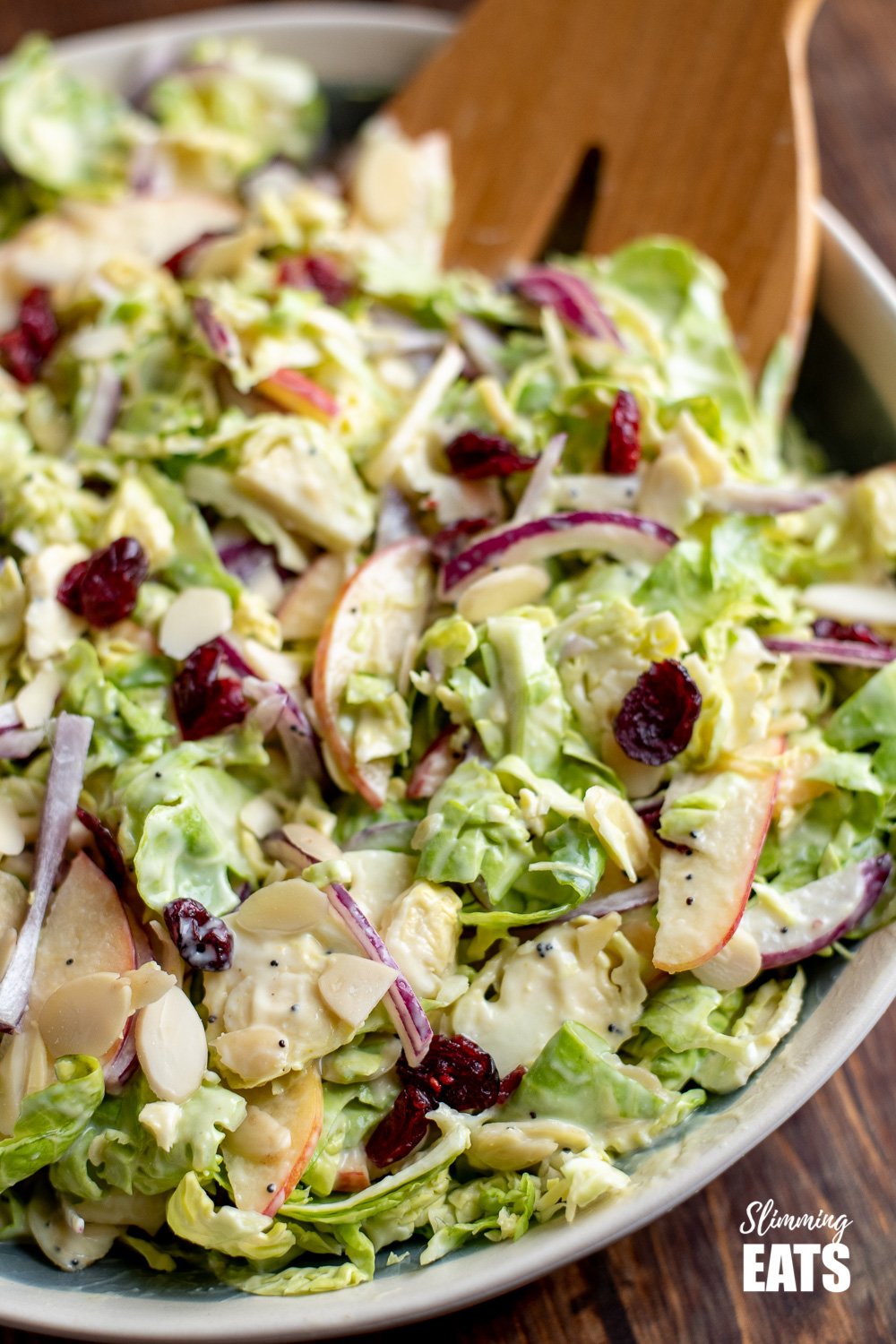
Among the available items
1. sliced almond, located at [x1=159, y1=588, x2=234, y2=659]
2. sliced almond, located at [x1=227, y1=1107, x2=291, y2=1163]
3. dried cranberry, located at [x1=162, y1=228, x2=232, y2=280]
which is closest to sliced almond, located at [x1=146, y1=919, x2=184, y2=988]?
sliced almond, located at [x1=227, y1=1107, x2=291, y2=1163]

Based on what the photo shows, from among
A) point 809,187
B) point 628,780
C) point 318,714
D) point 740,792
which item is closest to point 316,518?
point 318,714

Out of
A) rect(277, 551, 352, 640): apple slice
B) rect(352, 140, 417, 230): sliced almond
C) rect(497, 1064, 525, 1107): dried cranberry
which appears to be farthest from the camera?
rect(352, 140, 417, 230): sliced almond

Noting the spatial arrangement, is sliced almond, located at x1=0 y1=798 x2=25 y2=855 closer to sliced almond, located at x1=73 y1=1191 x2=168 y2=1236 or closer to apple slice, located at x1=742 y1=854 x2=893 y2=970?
sliced almond, located at x1=73 y1=1191 x2=168 y2=1236

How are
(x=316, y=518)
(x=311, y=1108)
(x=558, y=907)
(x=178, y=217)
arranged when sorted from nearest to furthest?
(x=311, y=1108), (x=558, y=907), (x=316, y=518), (x=178, y=217)

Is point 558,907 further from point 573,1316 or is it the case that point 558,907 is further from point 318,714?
point 573,1316

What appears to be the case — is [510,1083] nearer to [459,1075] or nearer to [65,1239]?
[459,1075]
